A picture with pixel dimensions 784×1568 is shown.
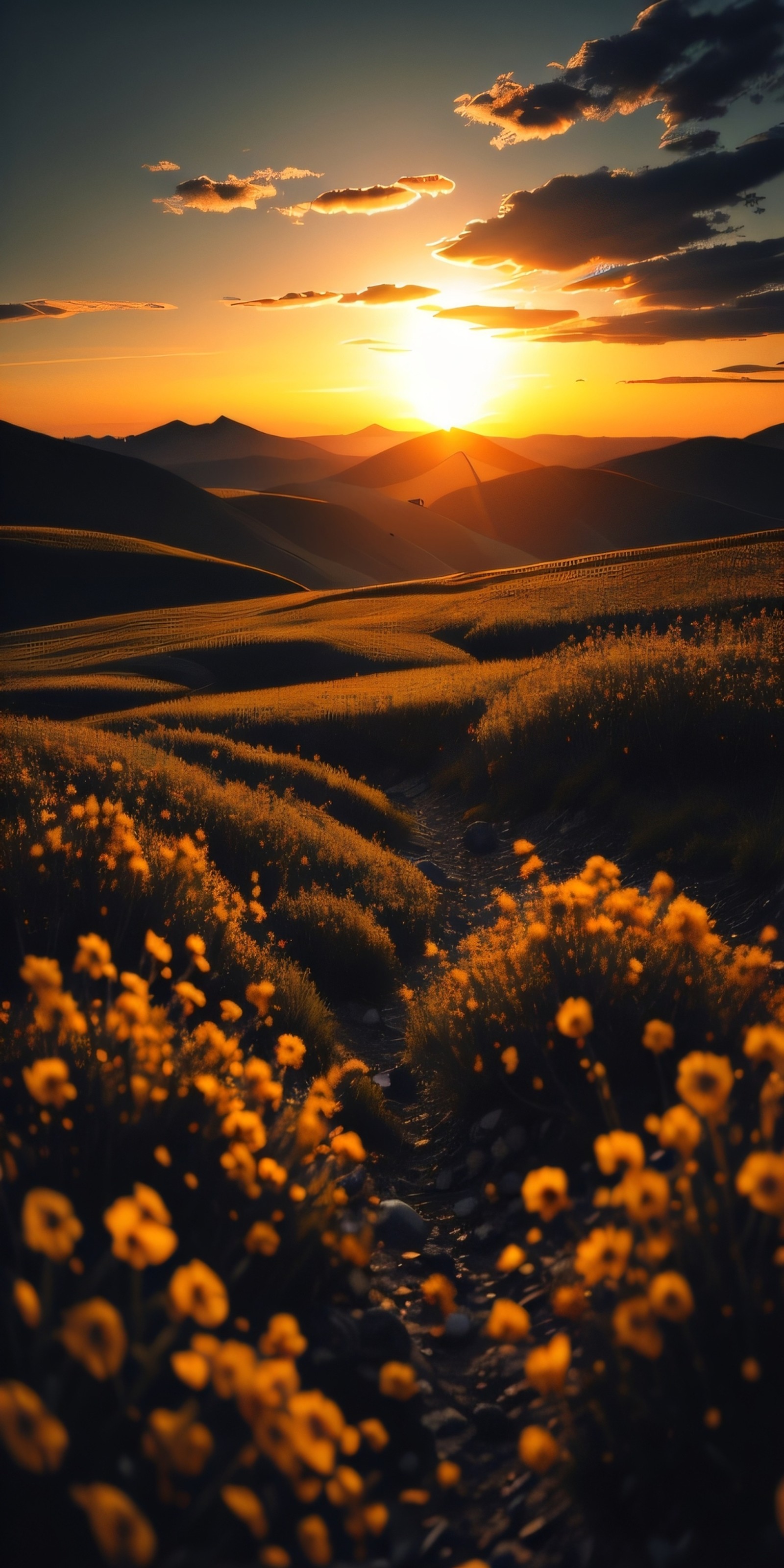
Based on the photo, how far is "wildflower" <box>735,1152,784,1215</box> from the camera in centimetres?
161

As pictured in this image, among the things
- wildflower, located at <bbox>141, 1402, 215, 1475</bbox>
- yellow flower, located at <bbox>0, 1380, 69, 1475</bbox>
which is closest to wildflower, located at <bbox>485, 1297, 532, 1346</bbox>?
wildflower, located at <bbox>141, 1402, 215, 1475</bbox>

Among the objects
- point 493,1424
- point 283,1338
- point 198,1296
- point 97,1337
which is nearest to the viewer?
point 97,1337

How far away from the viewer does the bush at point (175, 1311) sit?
146cm

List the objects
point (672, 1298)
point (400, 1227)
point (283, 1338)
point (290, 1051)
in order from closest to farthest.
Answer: point (672, 1298)
point (283, 1338)
point (290, 1051)
point (400, 1227)

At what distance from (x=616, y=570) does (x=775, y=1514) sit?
35.3 m

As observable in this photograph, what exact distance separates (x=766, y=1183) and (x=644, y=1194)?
246 millimetres

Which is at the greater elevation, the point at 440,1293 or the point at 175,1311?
the point at 175,1311

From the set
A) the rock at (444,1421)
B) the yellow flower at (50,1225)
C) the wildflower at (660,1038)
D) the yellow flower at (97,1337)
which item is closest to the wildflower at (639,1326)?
the wildflower at (660,1038)

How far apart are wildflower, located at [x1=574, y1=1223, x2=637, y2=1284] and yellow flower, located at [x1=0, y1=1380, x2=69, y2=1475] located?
1.06 m

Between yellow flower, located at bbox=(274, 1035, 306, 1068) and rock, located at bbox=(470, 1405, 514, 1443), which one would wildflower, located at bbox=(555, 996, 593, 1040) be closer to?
yellow flower, located at bbox=(274, 1035, 306, 1068)

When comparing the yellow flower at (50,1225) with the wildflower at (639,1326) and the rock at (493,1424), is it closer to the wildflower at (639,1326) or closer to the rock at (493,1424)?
the wildflower at (639,1326)

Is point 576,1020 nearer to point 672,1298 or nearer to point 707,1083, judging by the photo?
point 707,1083

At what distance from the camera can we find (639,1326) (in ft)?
5.91

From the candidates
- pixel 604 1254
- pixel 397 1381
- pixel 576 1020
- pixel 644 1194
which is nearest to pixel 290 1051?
pixel 576 1020
